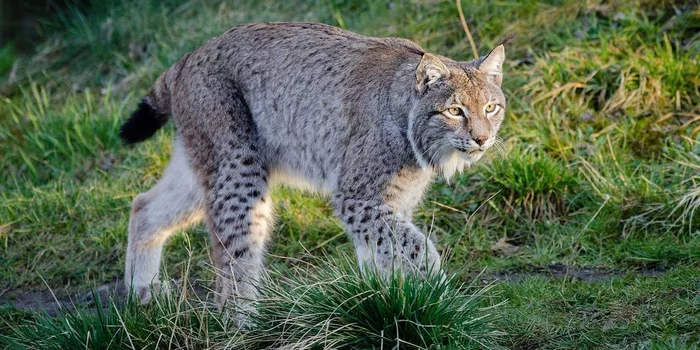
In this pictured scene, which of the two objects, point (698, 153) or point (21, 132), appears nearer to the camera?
point (698, 153)

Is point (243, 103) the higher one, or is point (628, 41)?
point (243, 103)

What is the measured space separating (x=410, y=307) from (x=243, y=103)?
6.88 feet

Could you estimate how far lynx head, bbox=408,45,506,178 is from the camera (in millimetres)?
5211

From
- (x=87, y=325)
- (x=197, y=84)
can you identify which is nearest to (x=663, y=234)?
(x=197, y=84)

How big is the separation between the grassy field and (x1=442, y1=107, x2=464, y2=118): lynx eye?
48cm

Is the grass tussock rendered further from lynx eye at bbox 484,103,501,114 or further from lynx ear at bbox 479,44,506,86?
lynx ear at bbox 479,44,506,86

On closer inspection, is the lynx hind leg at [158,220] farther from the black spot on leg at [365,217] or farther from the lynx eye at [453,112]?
the lynx eye at [453,112]

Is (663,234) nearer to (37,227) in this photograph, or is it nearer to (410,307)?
(410,307)

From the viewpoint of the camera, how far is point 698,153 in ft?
22.0

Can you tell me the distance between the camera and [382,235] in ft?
17.3

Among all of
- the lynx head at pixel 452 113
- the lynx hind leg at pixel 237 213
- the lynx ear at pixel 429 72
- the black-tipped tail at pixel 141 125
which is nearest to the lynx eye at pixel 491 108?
the lynx head at pixel 452 113

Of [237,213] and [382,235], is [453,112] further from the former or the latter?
[237,213]

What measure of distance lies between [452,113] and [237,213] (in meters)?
1.36

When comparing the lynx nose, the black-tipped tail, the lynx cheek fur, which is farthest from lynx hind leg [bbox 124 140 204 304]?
the lynx nose
